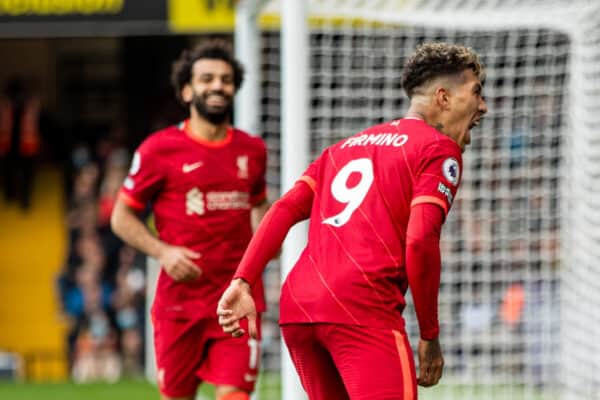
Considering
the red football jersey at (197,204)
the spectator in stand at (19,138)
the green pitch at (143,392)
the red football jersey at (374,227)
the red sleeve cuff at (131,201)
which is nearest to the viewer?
the red football jersey at (374,227)

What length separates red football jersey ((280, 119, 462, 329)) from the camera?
4.35 metres

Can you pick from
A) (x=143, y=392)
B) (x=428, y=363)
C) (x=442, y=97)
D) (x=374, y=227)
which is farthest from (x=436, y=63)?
(x=143, y=392)

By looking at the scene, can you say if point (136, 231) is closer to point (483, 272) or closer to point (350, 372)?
point (350, 372)

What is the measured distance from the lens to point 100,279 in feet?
50.5

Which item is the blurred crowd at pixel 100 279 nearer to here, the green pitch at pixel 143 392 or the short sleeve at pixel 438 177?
the green pitch at pixel 143 392

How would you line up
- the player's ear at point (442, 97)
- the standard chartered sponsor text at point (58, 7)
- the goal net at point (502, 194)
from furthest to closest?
the standard chartered sponsor text at point (58, 7) → the goal net at point (502, 194) → the player's ear at point (442, 97)

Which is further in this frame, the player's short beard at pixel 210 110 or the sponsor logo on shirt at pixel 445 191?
the player's short beard at pixel 210 110

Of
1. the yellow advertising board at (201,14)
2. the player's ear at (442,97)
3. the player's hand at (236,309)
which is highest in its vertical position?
the yellow advertising board at (201,14)

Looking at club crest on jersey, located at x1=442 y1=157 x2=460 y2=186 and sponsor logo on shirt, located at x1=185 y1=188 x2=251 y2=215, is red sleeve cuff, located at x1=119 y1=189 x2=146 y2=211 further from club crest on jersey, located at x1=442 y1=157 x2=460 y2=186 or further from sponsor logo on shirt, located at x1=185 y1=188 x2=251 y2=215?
club crest on jersey, located at x1=442 y1=157 x2=460 y2=186

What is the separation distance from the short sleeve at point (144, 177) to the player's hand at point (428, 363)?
234cm

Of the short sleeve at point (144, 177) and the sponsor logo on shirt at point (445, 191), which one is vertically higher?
the sponsor logo on shirt at point (445, 191)

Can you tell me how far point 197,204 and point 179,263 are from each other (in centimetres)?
32

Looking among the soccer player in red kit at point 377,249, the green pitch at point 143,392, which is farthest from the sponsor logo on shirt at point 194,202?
the green pitch at point 143,392

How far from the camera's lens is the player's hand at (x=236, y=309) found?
4.41 metres
